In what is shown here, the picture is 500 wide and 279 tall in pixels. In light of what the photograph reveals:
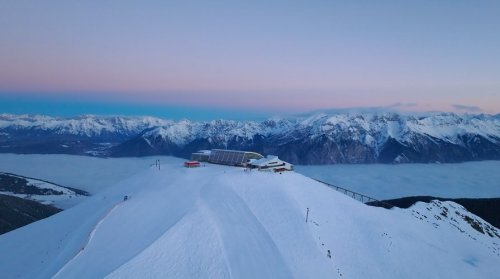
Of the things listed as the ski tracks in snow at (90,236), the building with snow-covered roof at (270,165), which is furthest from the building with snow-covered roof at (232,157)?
the ski tracks in snow at (90,236)

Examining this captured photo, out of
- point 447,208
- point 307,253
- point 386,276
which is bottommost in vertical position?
point 447,208

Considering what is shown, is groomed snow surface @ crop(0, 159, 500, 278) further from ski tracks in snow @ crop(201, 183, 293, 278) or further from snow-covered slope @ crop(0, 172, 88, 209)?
snow-covered slope @ crop(0, 172, 88, 209)

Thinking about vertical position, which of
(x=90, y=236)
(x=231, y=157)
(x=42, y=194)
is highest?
(x=231, y=157)

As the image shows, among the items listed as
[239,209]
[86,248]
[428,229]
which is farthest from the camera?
[428,229]

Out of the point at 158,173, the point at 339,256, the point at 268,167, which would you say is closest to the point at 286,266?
Answer: the point at 339,256

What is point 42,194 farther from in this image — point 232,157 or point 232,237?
point 232,237

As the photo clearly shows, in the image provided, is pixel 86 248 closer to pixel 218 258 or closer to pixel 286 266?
pixel 218 258

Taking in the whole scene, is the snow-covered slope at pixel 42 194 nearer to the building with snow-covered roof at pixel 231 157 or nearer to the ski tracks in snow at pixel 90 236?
the building with snow-covered roof at pixel 231 157

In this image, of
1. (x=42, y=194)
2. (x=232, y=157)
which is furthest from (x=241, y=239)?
(x=42, y=194)
